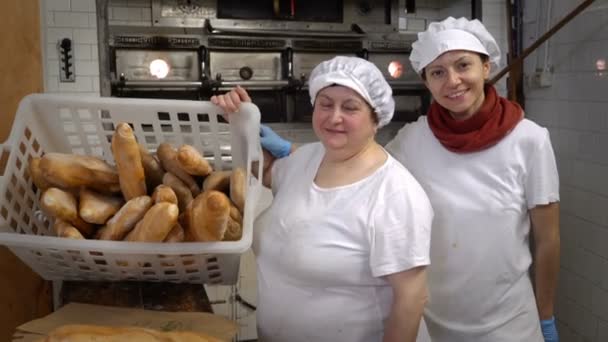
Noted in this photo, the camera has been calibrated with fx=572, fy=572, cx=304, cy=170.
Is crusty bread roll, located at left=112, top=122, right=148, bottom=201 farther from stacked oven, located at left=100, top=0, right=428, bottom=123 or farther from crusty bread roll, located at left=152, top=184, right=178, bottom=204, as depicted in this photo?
stacked oven, located at left=100, top=0, right=428, bottom=123

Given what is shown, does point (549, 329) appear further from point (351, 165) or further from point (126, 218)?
point (126, 218)

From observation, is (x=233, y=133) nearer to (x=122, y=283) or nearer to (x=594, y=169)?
(x=122, y=283)

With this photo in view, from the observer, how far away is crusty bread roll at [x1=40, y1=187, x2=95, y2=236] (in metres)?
0.95

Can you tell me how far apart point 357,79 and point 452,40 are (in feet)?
1.30

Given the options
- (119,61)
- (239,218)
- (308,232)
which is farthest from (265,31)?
(239,218)

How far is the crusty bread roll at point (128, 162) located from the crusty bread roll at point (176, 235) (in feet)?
0.35

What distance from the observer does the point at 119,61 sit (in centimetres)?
268

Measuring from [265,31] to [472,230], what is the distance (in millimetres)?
1678

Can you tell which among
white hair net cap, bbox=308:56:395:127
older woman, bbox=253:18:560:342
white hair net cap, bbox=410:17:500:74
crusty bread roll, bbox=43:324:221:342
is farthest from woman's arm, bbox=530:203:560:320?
crusty bread roll, bbox=43:324:221:342

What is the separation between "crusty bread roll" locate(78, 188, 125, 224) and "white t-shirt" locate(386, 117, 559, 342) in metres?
0.92

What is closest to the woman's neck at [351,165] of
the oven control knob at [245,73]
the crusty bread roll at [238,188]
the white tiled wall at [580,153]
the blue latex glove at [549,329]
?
the crusty bread roll at [238,188]

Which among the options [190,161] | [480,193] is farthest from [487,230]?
[190,161]

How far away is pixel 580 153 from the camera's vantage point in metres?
2.47

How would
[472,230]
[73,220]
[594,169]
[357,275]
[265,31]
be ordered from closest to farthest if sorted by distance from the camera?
[73,220]
[357,275]
[472,230]
[594,169]
[265,31]
